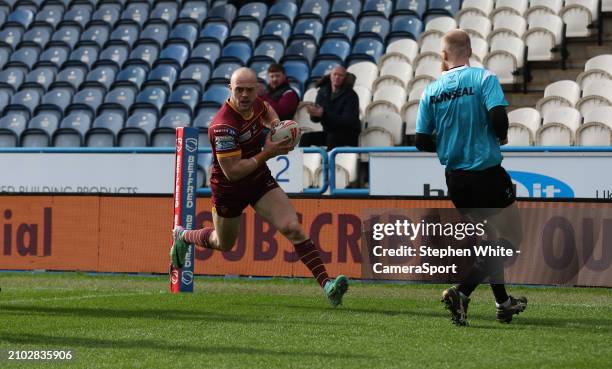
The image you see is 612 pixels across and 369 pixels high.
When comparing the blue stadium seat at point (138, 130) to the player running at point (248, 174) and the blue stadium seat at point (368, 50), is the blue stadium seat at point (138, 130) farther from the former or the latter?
the player running at point (248, 174)

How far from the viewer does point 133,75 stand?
21516 millimetres

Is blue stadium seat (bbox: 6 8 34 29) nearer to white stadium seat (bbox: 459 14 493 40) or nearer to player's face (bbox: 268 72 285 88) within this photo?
white stadium seat (bbox: 459 14 493 40)

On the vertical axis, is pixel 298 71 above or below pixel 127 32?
below

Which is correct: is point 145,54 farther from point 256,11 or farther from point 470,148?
point 470,148

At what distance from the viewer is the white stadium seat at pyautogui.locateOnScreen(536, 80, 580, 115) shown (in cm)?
1655

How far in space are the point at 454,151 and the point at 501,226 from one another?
2.13ft

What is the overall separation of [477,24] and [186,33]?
6.07m

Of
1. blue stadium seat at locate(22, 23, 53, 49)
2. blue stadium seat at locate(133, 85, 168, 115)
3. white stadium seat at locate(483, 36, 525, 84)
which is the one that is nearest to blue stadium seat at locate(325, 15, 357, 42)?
blue stadium seat at locate(133, 85, 168, 115)

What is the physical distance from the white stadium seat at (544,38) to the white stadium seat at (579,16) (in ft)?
0.68

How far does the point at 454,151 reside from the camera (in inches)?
340

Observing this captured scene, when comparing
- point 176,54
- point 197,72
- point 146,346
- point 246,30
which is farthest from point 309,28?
point 146,346

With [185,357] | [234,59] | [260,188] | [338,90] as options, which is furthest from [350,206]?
[234,59]

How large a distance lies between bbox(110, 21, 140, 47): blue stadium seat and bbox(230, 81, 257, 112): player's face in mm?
13738

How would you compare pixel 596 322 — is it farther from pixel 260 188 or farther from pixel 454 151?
pixel 260 188
